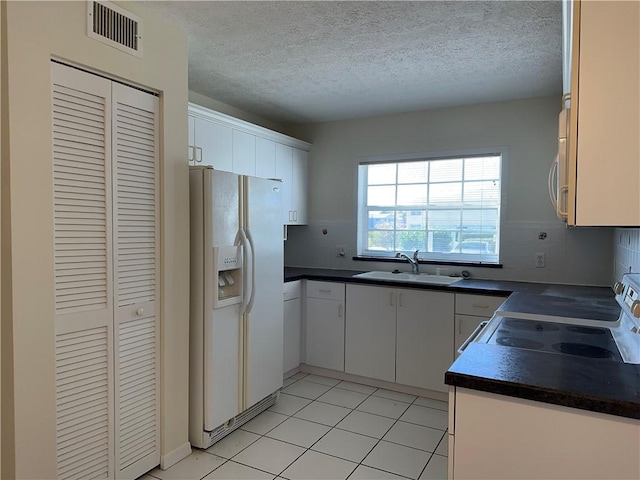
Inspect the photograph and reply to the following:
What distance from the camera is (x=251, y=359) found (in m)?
2.83

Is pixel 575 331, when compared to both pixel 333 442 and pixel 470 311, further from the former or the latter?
pixel 333 442

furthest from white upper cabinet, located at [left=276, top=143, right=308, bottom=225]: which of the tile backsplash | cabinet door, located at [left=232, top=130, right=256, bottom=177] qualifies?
the tile backsplash

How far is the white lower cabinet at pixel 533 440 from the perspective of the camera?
1.13m

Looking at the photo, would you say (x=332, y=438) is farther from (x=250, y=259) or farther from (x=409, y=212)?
(x=409, y=212)

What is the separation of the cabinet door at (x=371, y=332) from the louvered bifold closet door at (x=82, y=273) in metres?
2.00

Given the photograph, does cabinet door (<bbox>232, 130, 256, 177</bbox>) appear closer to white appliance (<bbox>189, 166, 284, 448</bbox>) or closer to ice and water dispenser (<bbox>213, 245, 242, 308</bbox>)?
white appliance (<bbox>189, 166, 284, 448</bbox>)

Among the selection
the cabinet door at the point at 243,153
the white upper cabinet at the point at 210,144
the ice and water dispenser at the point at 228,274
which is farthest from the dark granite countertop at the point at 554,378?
the cabinet door at the point at 243,153

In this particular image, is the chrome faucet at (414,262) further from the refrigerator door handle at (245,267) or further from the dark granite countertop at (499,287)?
the refrigerator door handle at (245,267)

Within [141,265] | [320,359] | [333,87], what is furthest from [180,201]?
[320,359]

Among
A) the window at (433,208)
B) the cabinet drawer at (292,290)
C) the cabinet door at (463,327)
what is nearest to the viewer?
the cabinet door at (463,327)

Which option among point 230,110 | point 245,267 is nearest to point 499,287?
point 245,267

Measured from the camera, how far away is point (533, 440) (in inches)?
48.1

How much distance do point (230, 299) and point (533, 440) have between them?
182 cm

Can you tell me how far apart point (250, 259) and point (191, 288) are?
0.40 m
